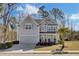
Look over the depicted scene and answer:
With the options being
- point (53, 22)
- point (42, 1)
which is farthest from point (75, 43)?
point (42, 1)

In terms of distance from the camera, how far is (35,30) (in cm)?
346

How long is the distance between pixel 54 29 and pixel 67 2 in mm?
358

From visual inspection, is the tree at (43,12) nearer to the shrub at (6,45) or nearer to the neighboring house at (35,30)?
the neighboring house at (35,30)

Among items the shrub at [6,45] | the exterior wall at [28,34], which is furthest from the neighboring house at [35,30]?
the shrub at [6,45]

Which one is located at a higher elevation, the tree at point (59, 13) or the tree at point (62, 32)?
the tree at point (59, 13)

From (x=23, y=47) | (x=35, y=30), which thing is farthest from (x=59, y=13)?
(x=23, y=47)

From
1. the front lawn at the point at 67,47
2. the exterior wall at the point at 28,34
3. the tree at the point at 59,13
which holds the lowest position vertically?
the front lawn at the point at 67,47

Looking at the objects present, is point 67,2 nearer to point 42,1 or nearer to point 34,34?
point 42,1

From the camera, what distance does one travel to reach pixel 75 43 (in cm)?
343

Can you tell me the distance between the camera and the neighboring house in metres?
3.45

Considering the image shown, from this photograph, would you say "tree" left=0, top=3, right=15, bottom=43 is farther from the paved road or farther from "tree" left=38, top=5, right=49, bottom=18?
"tree" left=38, top=5, right=49, bottom=18

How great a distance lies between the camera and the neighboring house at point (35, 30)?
11.3ft

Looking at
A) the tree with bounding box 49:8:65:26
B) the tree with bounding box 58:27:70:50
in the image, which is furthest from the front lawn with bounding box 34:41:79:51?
the tree with bounding box 49:8:65:26

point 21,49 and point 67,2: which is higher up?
point 67,2
